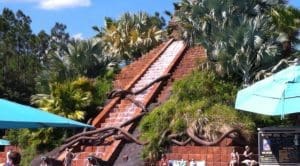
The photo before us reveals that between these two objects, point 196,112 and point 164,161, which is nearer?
point 164,161

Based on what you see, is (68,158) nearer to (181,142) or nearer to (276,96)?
(181,142)

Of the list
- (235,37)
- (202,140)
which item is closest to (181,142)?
(202,140)

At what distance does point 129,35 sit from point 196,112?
20872 mm

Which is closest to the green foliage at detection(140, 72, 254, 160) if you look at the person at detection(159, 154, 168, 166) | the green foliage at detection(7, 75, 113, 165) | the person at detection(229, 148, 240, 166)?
the person at detection(159, 154, 168, 166)

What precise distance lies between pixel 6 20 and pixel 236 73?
3157 cm

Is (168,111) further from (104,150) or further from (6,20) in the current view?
(6,20)

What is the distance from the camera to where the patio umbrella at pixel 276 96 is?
752 cm

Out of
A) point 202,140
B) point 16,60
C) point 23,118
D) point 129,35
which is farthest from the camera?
point 16,60

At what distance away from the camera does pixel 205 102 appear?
20344 millimetres

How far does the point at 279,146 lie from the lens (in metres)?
8.66

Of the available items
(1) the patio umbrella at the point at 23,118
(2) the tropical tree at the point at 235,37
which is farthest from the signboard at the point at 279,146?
(2) the tropical tree at the point at 235,37

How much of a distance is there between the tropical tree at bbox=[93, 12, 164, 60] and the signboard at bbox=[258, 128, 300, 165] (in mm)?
29514

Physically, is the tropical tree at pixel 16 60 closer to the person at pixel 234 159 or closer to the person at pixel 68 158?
the person at pixel 68 158

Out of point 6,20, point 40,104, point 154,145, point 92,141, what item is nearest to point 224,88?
point 154,145
